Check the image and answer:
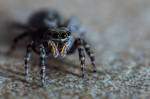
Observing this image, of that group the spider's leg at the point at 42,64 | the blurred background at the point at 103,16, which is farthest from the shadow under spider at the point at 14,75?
the blurred background at the point at 103,16

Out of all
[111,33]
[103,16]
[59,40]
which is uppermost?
[103,16]

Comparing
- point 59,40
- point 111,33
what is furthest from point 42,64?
point 111,33

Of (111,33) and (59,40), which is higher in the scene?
(111,33)

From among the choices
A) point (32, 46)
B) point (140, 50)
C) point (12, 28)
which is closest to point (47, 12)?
point (12, 28)

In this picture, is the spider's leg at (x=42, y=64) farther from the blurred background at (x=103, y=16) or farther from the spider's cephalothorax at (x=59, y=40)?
the blurred background at (x=103, y=16)

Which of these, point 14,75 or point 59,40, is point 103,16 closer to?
point 59,40

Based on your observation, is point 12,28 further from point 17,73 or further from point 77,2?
point 77,2

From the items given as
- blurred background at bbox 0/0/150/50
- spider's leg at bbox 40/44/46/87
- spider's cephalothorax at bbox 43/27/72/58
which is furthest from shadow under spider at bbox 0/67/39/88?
blurred background at bbox 0/0/150/50

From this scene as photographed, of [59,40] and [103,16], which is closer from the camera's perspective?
[59,40]
